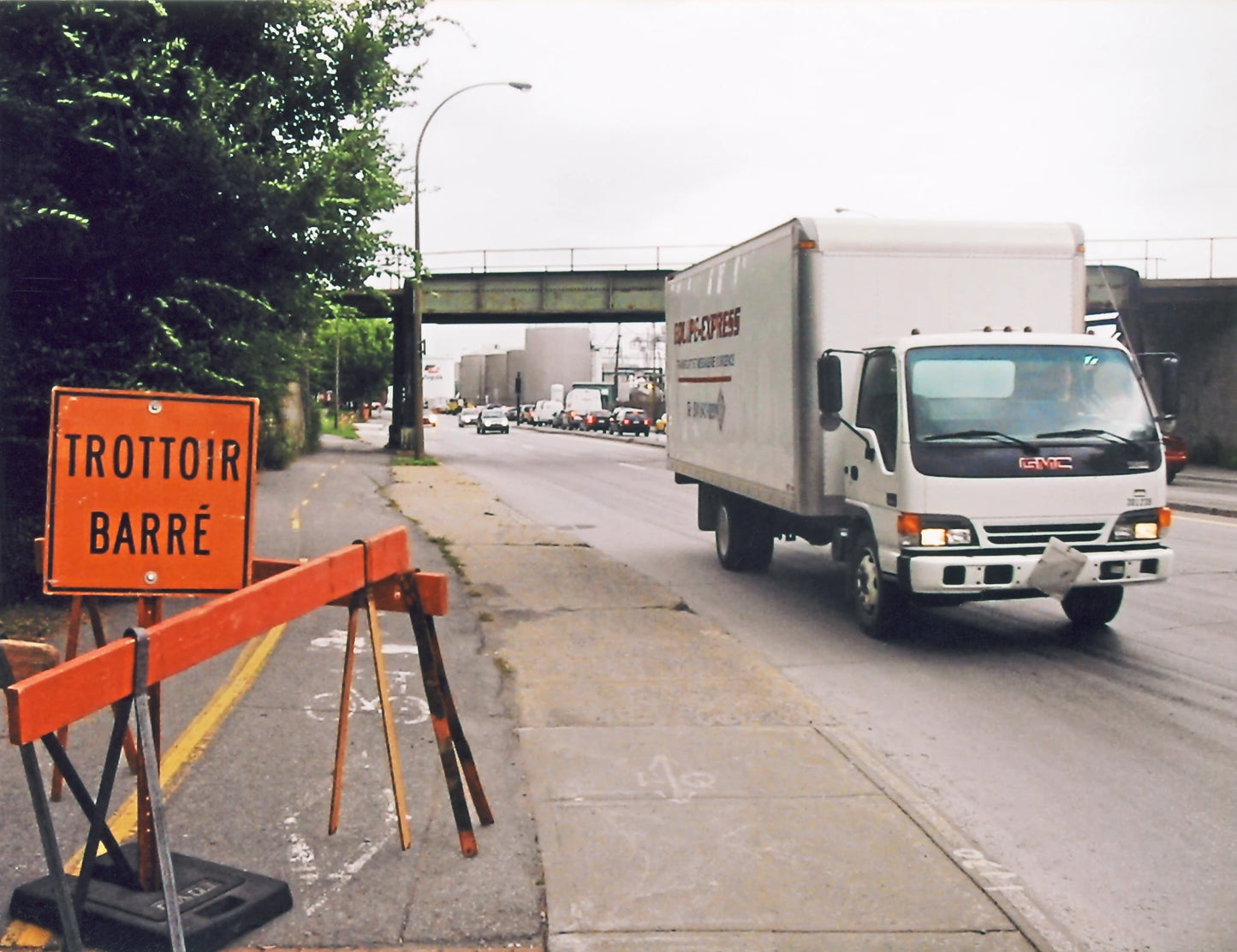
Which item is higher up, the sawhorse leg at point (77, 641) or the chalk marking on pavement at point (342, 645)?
the sawhorse leg at point (77, 641)

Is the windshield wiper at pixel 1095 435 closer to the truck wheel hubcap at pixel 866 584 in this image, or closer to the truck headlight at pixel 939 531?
the truck headlight at pixel 939 531

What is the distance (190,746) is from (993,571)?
5.14 metres

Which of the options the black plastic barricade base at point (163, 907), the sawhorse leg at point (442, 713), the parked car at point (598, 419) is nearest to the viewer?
the black plastic barricade base at point (163, 907)

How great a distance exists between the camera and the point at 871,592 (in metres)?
9.77

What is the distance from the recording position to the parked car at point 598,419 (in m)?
75.0

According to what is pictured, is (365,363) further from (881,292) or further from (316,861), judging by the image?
(316,861)

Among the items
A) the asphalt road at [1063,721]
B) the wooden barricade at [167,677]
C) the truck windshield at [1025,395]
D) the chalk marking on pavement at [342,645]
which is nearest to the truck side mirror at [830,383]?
the truck windshield at [1025,395]

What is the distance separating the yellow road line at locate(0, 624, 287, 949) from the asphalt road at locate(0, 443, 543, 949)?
0.05 feet

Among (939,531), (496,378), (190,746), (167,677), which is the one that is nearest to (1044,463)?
(939,531)

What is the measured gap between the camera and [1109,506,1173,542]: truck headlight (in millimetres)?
9086

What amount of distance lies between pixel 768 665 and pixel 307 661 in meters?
3.09

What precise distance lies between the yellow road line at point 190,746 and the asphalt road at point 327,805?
16 millimetres

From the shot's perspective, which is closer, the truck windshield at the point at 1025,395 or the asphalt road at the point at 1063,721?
the asphalt road at the point at 1063,721

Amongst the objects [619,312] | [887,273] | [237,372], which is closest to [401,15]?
[237,372]
